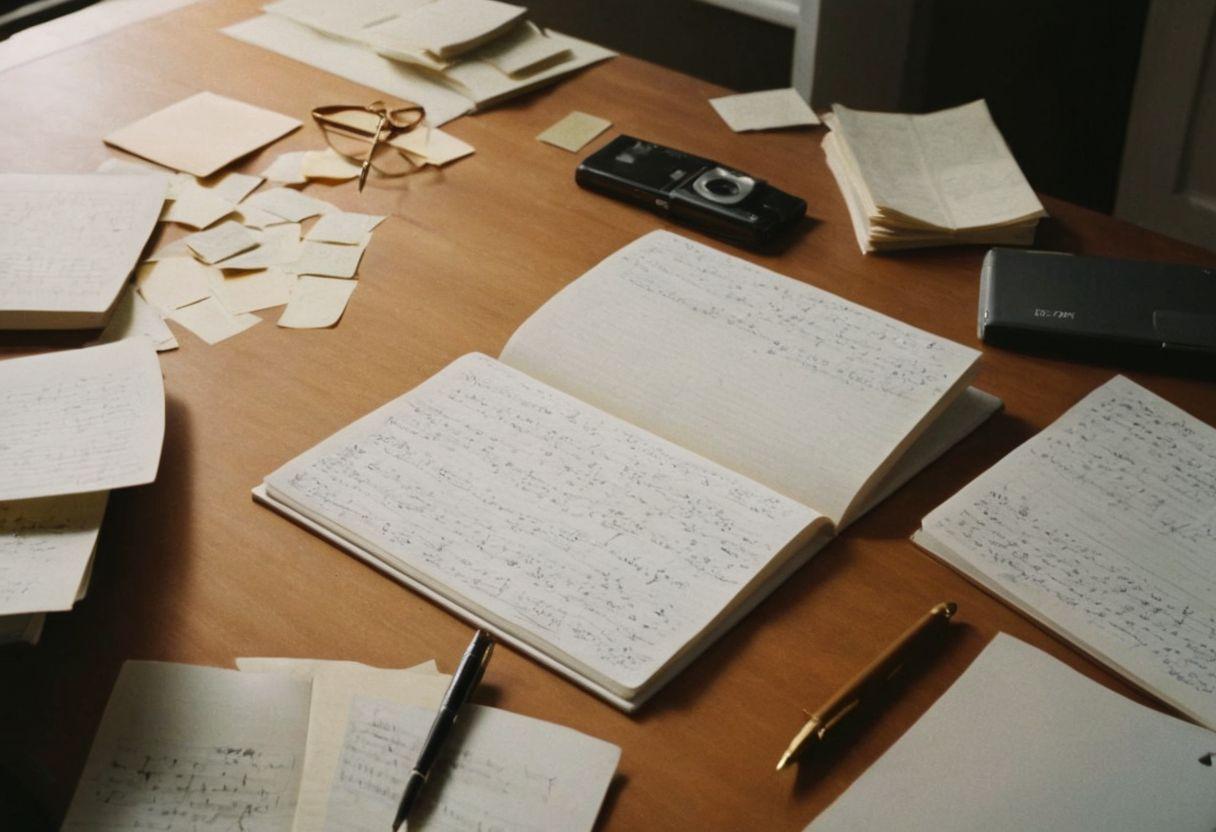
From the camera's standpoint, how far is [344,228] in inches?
48.0

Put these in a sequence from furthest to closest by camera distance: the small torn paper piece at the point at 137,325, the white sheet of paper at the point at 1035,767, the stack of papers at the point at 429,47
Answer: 1. the stack of papers at the point at 429,47
2. the small torn paper piece at the point at 137,325
3. the white sheet of paper at the point at 1035,767

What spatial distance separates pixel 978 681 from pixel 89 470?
64 cm

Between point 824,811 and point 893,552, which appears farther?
point 893,552

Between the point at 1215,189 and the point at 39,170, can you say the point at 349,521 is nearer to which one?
the point at 39,170

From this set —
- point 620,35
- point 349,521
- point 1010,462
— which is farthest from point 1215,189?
point 349,521

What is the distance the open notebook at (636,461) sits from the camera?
30.8 inches

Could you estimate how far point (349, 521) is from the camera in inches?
33.2

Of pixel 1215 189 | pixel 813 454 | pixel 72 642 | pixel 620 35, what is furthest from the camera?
pixel 620 35

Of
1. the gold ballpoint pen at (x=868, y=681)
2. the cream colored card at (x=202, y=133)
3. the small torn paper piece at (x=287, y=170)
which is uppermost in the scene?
the cream colored card at (x=202, y=133)

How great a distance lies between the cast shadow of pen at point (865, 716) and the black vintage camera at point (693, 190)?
521 mm

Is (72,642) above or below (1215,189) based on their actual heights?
above

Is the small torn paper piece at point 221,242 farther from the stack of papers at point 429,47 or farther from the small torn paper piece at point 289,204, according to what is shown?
the stack of papers at point 429,47

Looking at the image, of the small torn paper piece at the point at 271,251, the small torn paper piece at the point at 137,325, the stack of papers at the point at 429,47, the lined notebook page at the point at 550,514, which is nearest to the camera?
the lined notebook page at the point at 550,514

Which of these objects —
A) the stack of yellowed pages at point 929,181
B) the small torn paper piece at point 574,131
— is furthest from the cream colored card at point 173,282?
the stack of yellowed pages at point 929,181
